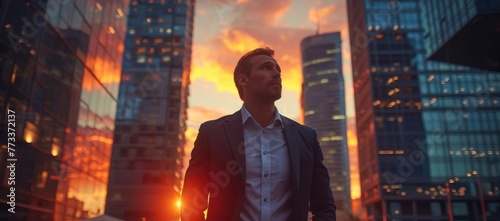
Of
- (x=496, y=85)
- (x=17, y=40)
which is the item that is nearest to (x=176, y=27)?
(x=496, y=85)

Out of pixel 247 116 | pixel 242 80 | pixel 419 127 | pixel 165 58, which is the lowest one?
pixel 247 116

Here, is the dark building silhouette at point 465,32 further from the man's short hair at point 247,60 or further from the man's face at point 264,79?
the man's face at point 264,79

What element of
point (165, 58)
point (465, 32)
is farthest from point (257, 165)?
point (165, 58)

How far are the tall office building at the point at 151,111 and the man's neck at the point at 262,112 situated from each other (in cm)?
7188

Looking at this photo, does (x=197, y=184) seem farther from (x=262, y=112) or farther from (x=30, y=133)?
(x=30, y=133)

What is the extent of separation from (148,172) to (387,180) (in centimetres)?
4791

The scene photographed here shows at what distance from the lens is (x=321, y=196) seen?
320cm

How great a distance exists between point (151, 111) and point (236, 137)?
84652 mm

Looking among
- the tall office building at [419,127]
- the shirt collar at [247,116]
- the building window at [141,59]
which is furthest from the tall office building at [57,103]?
the tall office building at [419,127]

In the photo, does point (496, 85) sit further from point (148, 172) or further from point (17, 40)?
point (17, 40)

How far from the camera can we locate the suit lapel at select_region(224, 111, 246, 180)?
2.98m

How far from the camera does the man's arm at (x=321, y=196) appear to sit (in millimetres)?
3119

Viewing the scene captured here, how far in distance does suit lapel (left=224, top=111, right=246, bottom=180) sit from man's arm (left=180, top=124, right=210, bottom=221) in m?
0.21

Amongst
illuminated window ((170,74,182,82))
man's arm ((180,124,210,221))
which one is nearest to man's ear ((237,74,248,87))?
man's arm ((180,124,210,221))
